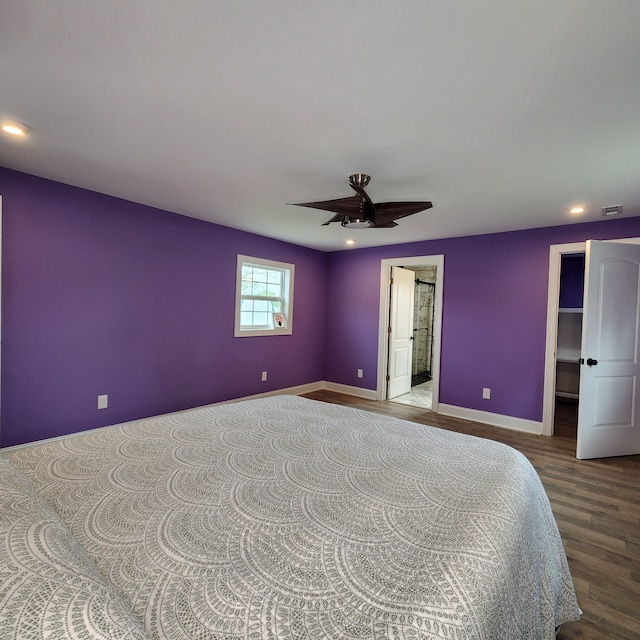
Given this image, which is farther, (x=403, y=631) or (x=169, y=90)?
(x=169, y=90)

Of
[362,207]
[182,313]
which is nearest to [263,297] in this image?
[182,313]

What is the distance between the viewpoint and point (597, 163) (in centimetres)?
227

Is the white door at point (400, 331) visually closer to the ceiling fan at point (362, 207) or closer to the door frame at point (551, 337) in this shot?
the door frame at point (551, 337)

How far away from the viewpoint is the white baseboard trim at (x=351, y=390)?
17.2 ft

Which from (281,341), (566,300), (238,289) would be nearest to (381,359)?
(281,341)

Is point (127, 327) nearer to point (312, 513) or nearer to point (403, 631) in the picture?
point (312, 513)

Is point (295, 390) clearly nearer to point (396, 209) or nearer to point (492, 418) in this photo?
point (492, 418)

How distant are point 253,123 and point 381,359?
3896 millimetres

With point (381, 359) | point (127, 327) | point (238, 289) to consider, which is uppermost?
point (238, 289)

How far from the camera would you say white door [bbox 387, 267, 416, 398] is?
5234 mm

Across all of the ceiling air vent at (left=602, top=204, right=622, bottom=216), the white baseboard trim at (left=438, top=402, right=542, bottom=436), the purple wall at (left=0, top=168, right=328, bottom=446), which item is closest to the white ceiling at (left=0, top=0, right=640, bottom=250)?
the ceiling air vent at (left=602, top=204, right=622, bottom=216)

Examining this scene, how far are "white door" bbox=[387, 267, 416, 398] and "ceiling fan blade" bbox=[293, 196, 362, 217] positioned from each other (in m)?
2.91

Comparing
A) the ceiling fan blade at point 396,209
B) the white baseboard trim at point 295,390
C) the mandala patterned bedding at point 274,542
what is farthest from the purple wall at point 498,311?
the mandala patterned bedding at point 274,542

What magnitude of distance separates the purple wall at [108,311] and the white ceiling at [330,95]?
47 centimetres
